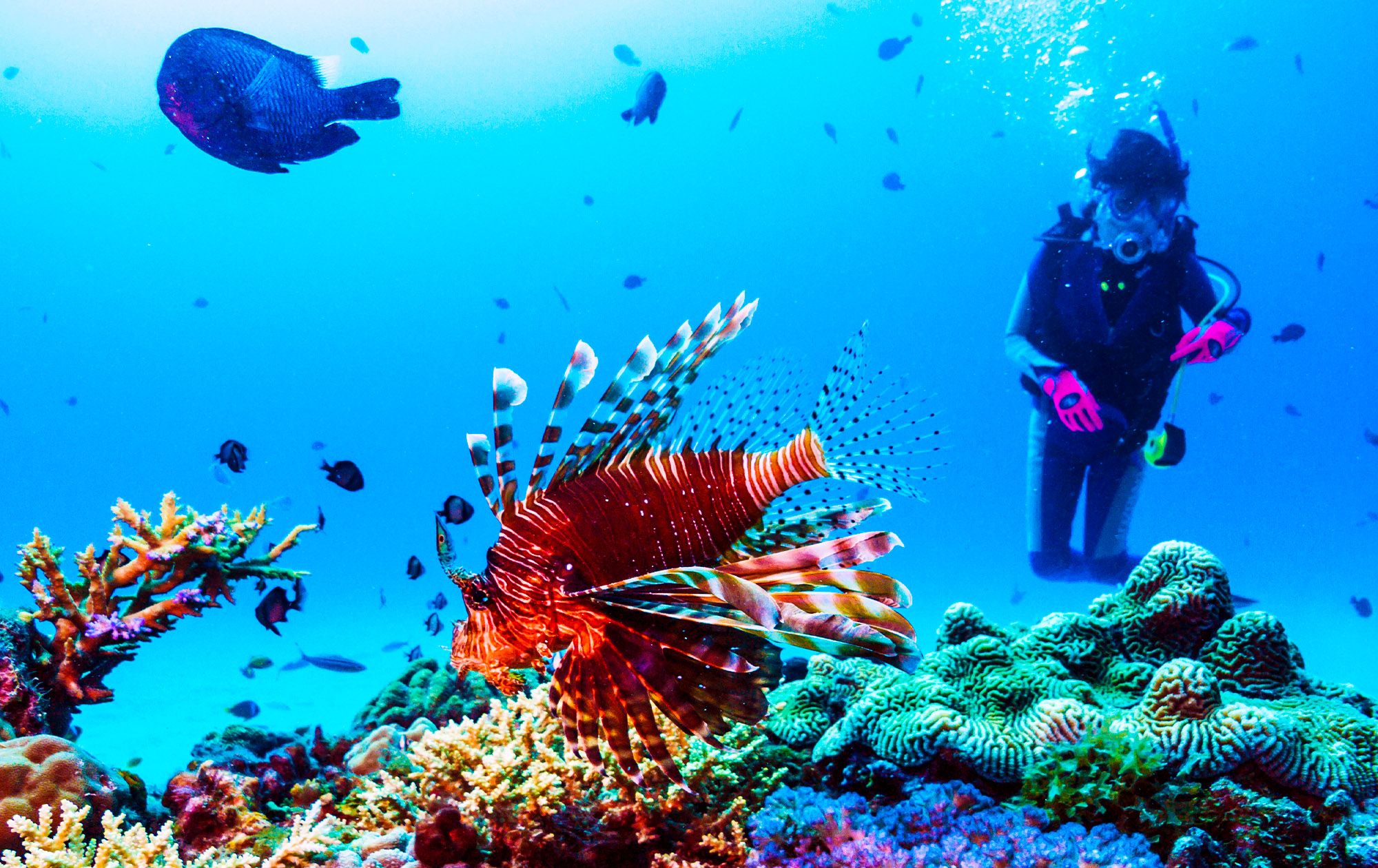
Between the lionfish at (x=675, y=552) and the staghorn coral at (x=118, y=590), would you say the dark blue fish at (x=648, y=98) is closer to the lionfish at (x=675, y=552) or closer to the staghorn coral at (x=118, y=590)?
the staghorn coral at (x=118, y=590)

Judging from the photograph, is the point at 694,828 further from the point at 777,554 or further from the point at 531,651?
the point at 777,554

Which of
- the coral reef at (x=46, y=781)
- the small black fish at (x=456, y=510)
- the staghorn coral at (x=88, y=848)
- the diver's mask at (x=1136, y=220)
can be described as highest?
the diver's mask at (x=1136, y=220)

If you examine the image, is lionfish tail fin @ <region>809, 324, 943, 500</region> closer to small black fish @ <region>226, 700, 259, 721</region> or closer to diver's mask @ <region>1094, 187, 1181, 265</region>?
diver's mask @ <region>1094, 187, 1181, 265</region>

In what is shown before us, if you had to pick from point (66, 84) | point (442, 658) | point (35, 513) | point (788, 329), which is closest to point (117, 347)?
point (35, 513)

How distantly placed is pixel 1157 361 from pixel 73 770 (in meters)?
9.71

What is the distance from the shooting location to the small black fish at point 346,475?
553 centimetres

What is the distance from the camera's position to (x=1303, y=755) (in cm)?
231

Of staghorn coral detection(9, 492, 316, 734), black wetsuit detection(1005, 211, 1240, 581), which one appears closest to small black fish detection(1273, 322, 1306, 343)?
black wetsuit detection(1005, 211, 1240, 581)

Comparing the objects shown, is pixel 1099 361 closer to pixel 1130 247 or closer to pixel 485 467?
pixel 1130 247

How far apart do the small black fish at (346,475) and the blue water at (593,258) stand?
651cm

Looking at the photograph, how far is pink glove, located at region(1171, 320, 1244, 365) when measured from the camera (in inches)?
257

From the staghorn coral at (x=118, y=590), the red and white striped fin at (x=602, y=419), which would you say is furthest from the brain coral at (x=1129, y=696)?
the staghorn coral at (x=118, y=590)

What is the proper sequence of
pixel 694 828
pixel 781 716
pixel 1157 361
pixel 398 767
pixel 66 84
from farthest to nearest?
pixel 66 84 → pixel 1157 361 → pixel 781 716 → pixel 398 767 → pixel 694 828

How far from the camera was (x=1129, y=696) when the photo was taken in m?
2.93
